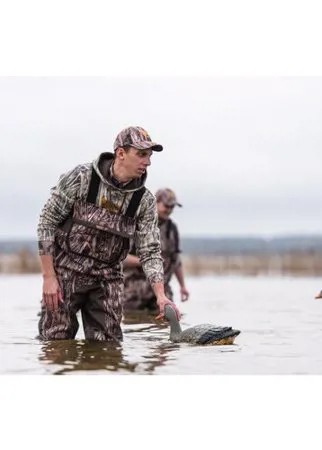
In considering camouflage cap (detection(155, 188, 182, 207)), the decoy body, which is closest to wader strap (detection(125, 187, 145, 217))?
the decoy body

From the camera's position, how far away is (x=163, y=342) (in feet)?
31.8

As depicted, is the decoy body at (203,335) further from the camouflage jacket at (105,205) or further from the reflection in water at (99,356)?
the camouflage jacket at (105,205)

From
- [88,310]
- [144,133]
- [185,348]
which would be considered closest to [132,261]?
[88,310]

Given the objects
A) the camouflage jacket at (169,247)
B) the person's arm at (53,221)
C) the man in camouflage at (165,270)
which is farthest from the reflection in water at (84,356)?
the camouflage jacket at (169,247)

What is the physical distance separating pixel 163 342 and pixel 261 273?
64.9ft

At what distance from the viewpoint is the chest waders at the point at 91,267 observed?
8.73 metres

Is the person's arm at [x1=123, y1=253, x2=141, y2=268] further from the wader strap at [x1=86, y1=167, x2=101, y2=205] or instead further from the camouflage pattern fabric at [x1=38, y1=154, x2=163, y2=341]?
the wader strap at [x1=86, y1=167, x2=101, y2=205]

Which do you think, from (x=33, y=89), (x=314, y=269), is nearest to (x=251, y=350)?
(x=33, y=89)

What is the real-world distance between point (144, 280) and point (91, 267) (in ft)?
16.3

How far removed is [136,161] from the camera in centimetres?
845

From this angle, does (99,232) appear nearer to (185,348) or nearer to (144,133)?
(144,133)

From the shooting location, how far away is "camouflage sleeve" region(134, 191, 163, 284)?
28.7 feet

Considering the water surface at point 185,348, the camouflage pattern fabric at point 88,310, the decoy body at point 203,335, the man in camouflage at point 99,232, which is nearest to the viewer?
the water surface at point 185,348
